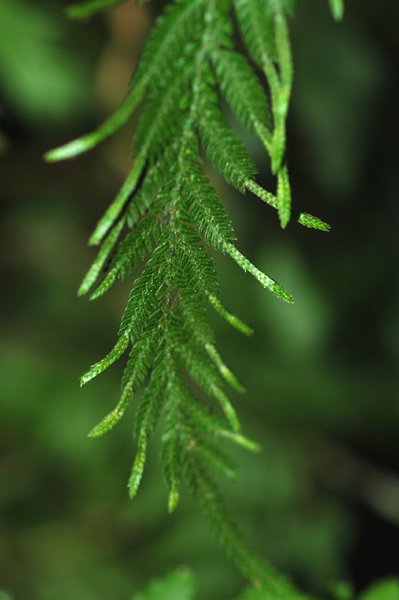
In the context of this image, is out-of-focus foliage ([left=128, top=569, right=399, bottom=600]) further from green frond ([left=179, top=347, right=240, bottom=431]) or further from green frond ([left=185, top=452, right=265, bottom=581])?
green frond ([left=179, top=347, right=240, bottom=431])

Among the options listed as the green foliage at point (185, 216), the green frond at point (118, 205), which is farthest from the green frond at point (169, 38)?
the green frond at point (118, 205)

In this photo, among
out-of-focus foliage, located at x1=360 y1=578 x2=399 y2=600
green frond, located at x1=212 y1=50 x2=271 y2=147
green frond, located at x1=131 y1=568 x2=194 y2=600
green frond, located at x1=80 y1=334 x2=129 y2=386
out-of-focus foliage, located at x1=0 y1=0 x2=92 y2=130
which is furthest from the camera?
out-of-focus foliage, located at x1=0 y1=0 x2=92 y2=130

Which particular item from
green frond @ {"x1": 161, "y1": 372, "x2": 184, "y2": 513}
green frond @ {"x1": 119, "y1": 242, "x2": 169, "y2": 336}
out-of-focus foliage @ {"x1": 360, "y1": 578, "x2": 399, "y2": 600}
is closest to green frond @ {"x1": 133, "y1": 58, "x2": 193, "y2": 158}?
green frond @ {"x1": 119, "y1": 242, "x2": 169, "y2": 336}

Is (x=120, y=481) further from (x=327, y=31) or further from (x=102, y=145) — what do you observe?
(x=327, y=31)

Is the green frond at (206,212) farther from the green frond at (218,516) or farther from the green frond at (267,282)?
the green frond at (218,516)

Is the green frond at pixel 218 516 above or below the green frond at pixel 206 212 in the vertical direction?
Answer: below
